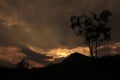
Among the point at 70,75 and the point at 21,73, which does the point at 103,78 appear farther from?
the point at 21,73

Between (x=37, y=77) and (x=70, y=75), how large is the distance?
5.75 meters

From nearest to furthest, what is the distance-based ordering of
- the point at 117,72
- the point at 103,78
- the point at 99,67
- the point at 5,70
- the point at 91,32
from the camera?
the point at 103,78 → the point at 117,72 → the point at 99,67 → the point at 5,70 → the point at 91,32

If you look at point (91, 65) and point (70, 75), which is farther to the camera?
point (91, 65)

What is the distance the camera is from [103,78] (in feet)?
142

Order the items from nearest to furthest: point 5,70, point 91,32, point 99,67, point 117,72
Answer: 1. point 117,72
2. point 99,67
3. point 5,70
4. point 91,32

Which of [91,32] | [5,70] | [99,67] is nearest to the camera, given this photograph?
[99,67]

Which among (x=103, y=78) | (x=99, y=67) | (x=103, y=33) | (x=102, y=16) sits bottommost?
(x=103, y=78)

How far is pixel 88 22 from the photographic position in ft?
286

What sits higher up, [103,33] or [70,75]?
[103,33]

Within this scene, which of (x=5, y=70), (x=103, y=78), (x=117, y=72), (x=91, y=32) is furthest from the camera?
(x=91, y=32)

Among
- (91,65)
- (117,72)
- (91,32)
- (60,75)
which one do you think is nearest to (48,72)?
(60,75)

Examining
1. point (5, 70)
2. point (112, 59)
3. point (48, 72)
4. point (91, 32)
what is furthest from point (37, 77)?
point (91, 32)

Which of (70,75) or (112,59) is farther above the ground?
(112,59)

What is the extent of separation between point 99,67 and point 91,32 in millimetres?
38222
